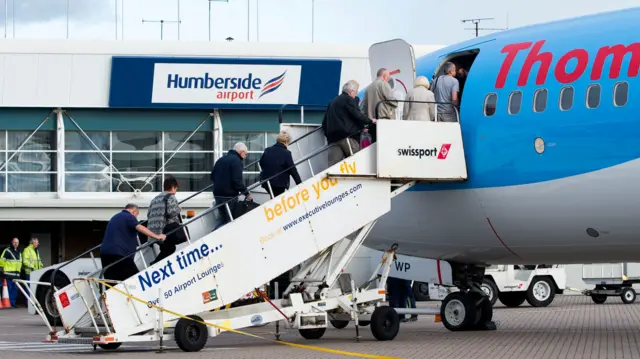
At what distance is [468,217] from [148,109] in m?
22.4

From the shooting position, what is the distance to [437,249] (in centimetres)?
1819

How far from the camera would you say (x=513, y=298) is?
29.8 meters

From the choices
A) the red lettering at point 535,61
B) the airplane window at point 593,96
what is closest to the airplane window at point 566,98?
the airplane window at point 593,96

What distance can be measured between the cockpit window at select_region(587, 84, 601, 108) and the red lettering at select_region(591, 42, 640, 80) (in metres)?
0.15

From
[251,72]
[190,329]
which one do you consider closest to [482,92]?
[190,329]

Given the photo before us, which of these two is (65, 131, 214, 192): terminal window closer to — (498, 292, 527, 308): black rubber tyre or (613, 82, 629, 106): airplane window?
(498, 292, 527, 308): black rubber tyre

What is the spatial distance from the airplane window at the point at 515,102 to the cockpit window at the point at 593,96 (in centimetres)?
118

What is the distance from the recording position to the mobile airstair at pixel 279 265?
15438 millimetres

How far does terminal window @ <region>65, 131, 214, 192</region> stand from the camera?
37656 millimetres

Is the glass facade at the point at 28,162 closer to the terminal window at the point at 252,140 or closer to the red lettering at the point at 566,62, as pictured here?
the terminal window at the point at 252,140

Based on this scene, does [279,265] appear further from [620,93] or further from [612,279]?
[612,279]

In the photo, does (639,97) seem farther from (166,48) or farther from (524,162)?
(166,48)

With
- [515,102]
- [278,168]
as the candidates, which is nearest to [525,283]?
[515,102]

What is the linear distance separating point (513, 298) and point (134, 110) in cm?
1489
